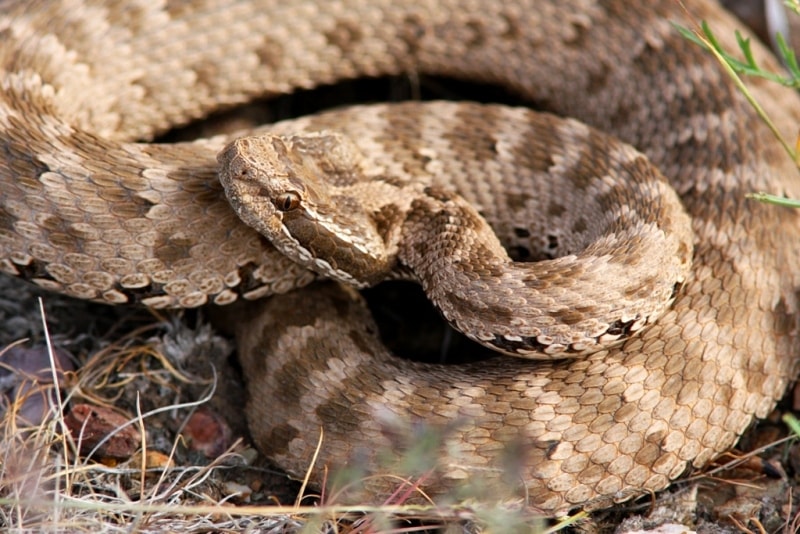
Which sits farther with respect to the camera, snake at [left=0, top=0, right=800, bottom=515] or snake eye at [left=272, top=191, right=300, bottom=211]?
snake eye at [left=272, top=191, right=300, bottom=211]

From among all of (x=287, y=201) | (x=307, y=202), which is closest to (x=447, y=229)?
(x=307, y=202)

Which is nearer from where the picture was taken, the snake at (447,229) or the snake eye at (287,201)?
the snake at (447,229)

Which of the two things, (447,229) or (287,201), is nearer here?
(287,201)

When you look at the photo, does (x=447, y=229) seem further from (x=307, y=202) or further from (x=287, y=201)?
(x=287, y=201)
